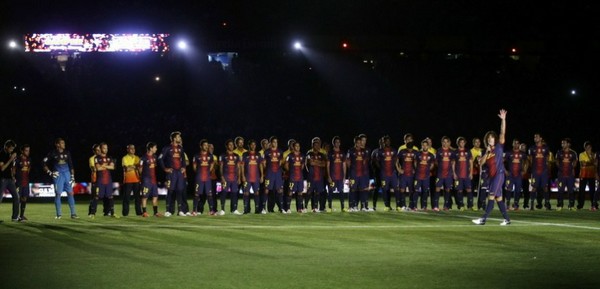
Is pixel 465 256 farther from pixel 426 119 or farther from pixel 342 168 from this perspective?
pixel 426 119

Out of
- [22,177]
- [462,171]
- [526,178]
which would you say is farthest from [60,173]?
[526,178]

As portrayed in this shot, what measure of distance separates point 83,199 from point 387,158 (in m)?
16.1

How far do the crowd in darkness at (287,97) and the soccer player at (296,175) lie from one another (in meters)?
21.0

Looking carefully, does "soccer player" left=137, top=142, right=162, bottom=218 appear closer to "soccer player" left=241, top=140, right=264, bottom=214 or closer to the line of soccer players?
the line of soccer players

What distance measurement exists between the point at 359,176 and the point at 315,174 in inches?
55.1

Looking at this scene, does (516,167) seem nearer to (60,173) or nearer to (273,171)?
(273,171)

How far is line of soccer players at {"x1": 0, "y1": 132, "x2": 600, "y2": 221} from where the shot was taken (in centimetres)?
2466

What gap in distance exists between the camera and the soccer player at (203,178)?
2517cm

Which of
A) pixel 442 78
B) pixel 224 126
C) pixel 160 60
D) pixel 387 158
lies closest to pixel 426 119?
pixel 442 78

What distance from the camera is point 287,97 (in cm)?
5809

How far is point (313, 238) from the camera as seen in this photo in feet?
57.2

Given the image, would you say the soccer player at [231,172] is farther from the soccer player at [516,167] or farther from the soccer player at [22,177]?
the soccer player at [516,167]

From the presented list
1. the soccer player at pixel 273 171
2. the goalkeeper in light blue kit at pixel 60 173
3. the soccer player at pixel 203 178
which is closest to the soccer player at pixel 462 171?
the soccer player at pixel 273 171

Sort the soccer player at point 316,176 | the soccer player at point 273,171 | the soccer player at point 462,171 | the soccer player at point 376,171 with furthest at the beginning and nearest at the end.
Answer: the soccer player at point 462,171 < the soccer player at point 376,171 < the soccer player at point 316,176 < the soccer player at point 273,171
